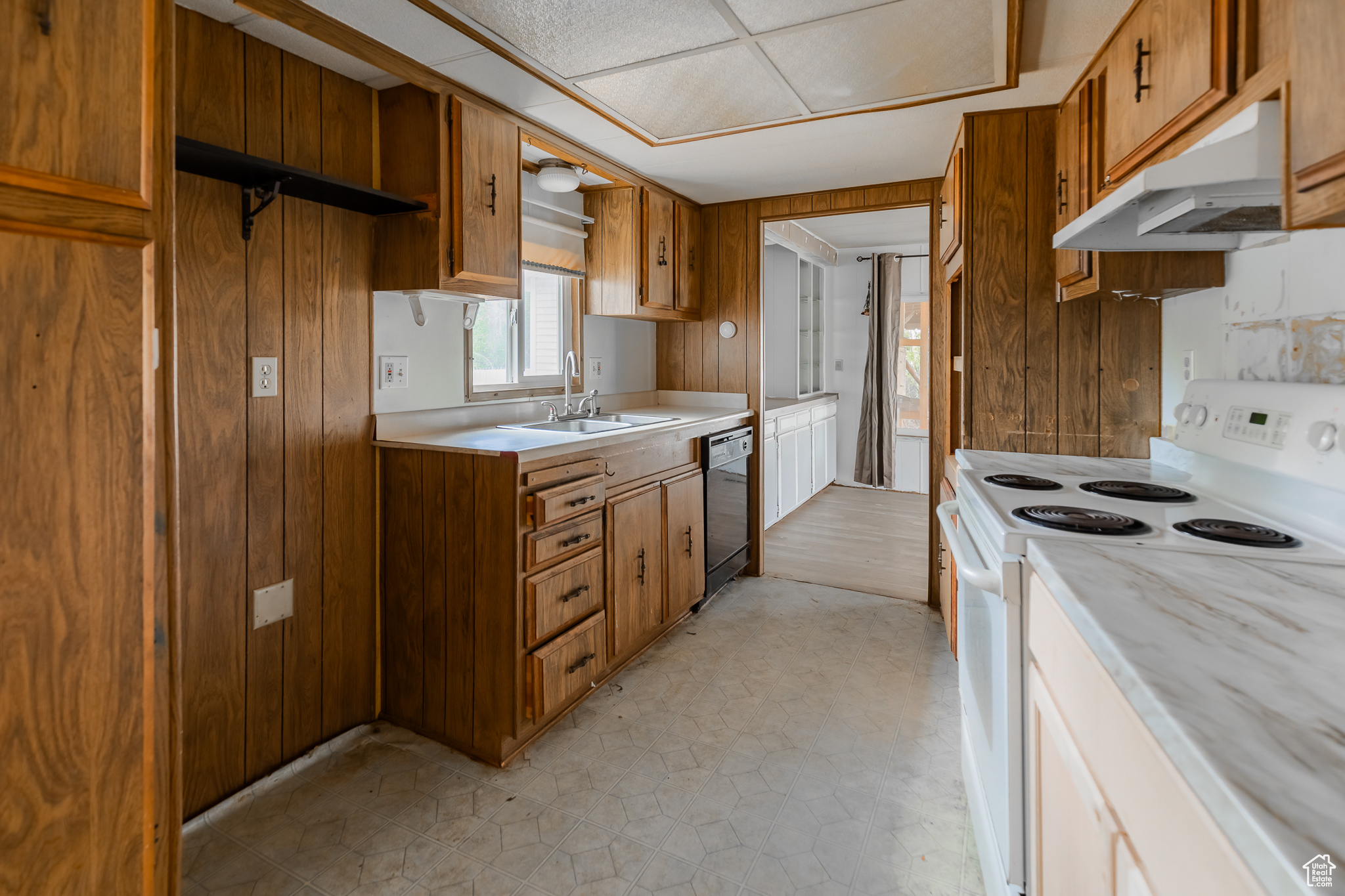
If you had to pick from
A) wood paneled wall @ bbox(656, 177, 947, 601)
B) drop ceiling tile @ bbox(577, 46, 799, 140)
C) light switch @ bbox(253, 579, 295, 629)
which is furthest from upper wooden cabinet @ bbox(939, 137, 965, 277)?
light switch @ bbox(253, 579, 295, 629)

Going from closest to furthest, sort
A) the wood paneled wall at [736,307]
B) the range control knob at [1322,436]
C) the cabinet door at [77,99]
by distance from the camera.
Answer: the cabinet door at [77,99]
the range control knob at [1322,436]
the wood paneled wall at [736,307]

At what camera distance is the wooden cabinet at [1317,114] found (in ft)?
2.68

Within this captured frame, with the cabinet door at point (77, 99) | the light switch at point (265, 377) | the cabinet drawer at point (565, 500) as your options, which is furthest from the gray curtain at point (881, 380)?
the cabinet door at point (77, 99)

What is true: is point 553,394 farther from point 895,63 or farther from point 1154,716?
point 1154,716

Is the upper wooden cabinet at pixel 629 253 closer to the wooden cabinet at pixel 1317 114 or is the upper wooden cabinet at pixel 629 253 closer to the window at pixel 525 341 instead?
the window at pixel 525 341

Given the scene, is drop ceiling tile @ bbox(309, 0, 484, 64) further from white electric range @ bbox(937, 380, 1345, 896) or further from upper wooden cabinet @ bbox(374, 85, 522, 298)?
white electric range @ bbox(937, 380, 1345, 896)

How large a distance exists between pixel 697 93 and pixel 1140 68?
1.30 meters

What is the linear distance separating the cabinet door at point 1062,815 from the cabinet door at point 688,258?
9.45 feet

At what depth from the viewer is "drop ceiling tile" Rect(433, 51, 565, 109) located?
2.06 metres

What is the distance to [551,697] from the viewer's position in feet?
7.25

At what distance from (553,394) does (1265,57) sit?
2.67 meters

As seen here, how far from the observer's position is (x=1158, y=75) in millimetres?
1447

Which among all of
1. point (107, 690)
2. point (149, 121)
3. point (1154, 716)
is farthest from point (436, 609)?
point (1154, 716)

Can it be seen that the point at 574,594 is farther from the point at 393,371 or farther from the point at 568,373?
the point at 568,373
